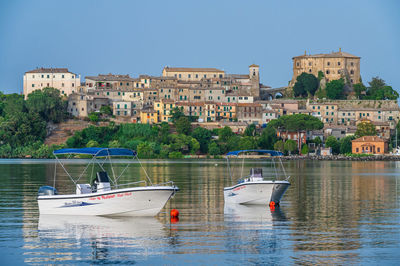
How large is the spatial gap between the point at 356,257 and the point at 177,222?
952cm

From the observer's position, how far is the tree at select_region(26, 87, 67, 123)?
454ft

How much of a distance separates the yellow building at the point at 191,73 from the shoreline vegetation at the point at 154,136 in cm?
2372

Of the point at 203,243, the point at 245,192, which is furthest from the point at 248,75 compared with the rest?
the point at 203,243

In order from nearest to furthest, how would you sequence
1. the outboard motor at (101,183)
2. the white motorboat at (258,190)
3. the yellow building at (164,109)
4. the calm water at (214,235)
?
1. the calm water at (214,235)
2. the outboard motor at (101,183)
3. the white motorboat at (258,190)
4. the yellow building at (164,109)

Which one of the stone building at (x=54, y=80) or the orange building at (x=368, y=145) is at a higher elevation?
the stone building at (x=54, y=80)

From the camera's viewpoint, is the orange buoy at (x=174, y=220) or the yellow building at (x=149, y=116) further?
the yellow building at (x=149, y=116)

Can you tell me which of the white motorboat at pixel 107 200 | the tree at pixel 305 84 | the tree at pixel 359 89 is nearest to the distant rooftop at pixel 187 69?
the tree at pixel 305 84

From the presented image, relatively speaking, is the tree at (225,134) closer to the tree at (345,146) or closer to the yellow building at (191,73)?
the tree at (345,146)

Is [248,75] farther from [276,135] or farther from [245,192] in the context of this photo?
[245,192]

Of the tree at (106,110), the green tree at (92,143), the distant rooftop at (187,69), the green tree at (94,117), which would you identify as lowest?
the green tree at (92,143)

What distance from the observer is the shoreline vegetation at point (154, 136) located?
133875 millimetres

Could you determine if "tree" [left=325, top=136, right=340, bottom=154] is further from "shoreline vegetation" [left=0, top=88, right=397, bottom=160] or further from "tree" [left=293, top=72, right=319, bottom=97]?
"tree" [left=293, top=72, right=319, bottom=97]

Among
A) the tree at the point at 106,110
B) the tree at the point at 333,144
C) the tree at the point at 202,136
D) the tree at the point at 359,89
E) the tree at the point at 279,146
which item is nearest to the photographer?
the tree at the point at 279,146

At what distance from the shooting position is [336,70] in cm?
16825
